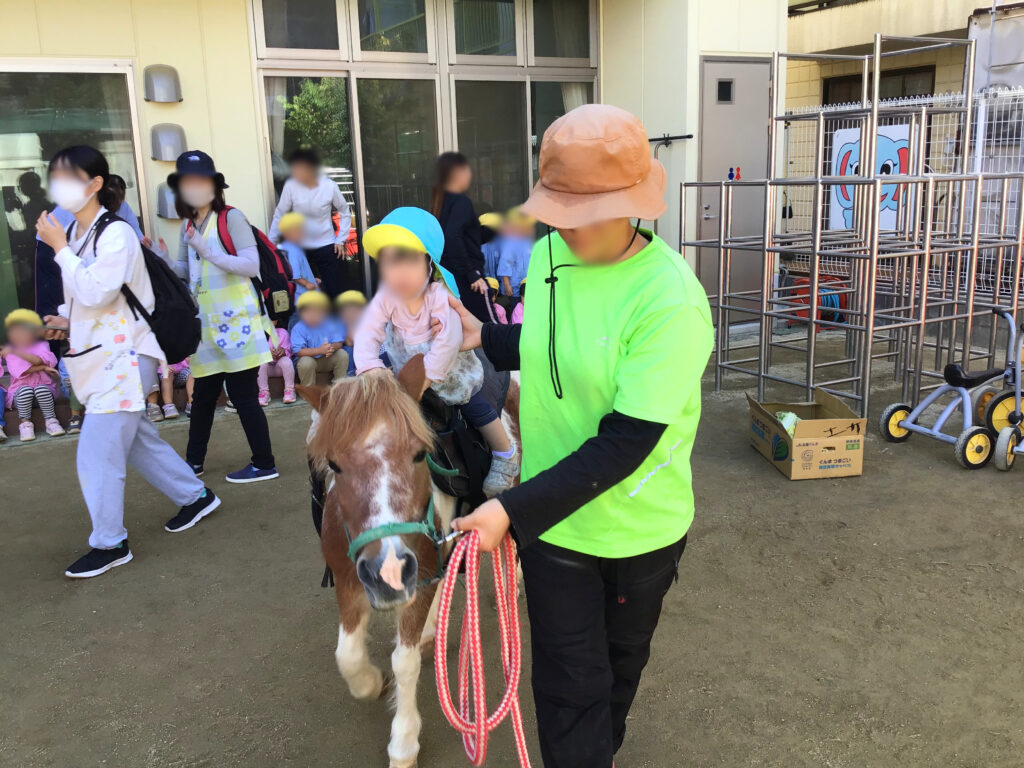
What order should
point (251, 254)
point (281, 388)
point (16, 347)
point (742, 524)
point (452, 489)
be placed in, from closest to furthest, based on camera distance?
1. point (452, 489)
2. point (742, 524)
3. point (251, 254)
4. point (16, 347)
5. point (281, 388)

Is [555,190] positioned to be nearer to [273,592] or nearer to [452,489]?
[452,489]

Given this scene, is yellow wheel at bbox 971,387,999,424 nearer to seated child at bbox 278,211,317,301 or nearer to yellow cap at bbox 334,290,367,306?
yellow cap at bbox 334,290,367,306

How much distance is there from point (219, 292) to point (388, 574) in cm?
329

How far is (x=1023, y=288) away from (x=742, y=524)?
510cm

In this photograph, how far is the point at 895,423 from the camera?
5434 millimetres

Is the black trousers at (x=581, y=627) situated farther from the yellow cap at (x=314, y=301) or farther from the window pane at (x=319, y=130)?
the window pane at (x=319, y=130)

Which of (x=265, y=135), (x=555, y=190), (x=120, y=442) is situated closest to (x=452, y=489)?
(x=555, y=190)

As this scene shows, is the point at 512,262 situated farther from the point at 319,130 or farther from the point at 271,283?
the point at 271,283

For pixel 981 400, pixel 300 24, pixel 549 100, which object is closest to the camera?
pixel 981 400

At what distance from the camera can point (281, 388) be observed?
6.92 meters

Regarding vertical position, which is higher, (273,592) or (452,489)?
(452,489)

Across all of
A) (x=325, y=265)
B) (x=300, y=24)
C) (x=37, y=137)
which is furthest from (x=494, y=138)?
(x=37, y=137)

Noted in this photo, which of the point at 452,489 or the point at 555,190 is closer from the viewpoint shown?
the point at 555,190

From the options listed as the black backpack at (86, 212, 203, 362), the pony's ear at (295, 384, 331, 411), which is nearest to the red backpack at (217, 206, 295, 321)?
the black backpack at (86, 212, 203, 362)
